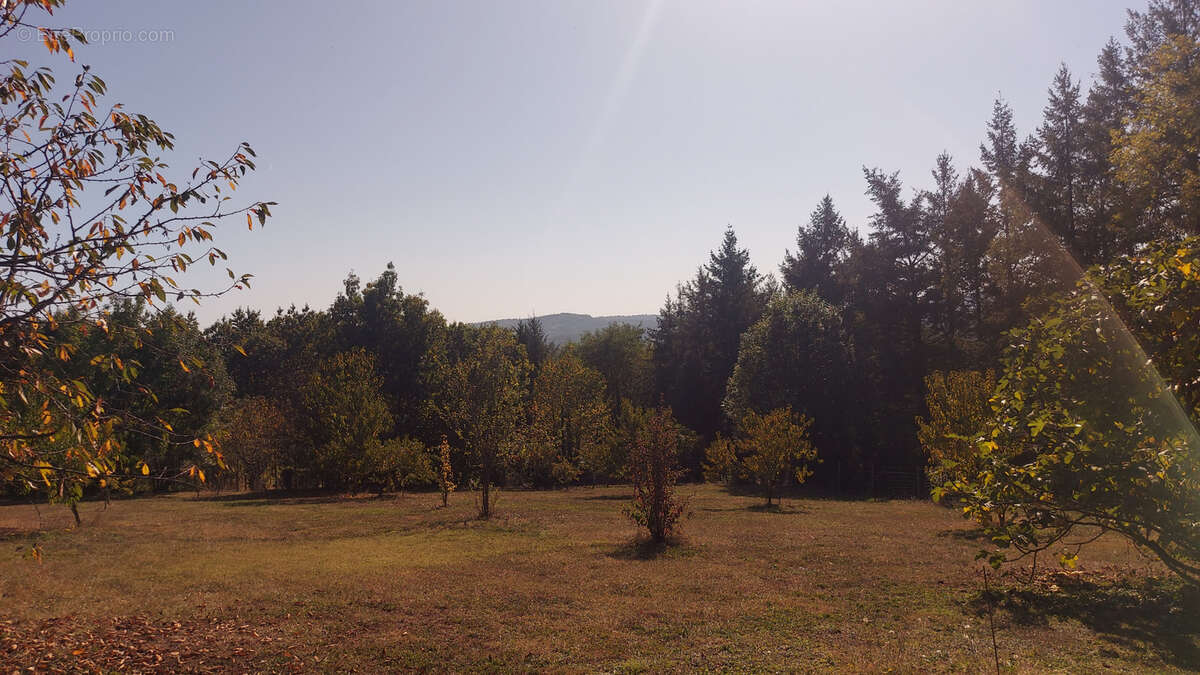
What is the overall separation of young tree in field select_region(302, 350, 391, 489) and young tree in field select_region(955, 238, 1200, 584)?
32919mm

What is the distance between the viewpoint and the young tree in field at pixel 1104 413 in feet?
15.9

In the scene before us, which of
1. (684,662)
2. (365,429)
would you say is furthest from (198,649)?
(365,429)

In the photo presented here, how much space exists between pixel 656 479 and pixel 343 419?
23052 millimetres

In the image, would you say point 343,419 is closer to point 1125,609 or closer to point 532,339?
point 532,339

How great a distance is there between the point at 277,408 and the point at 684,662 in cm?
4038

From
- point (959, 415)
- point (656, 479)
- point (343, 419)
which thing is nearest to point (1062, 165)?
point (959, 415)

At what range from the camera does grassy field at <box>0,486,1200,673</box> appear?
857 cm

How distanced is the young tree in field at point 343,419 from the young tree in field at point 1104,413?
32.9 metres

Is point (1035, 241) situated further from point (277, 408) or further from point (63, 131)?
point (277, 408)

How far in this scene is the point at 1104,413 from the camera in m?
5.89

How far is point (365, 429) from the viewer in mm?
35188

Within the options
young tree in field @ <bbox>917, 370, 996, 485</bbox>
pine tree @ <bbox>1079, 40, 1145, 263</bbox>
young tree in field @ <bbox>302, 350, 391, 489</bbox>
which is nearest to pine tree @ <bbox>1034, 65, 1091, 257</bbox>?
pine tree @ <bbox>1079, 40, 1145, 263</bbox>

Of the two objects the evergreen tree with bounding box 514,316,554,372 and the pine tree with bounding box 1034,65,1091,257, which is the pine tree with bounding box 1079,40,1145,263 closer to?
the pine tree with bounding box 1034,65,1091,257

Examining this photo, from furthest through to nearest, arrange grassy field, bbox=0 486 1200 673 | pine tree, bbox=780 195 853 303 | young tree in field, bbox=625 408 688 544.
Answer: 1. pine tree, bbox=780 195 853 303
2. young tree in field, bbox=625 408 688 544
3. grassy field, bbox=0 486 1200 673
